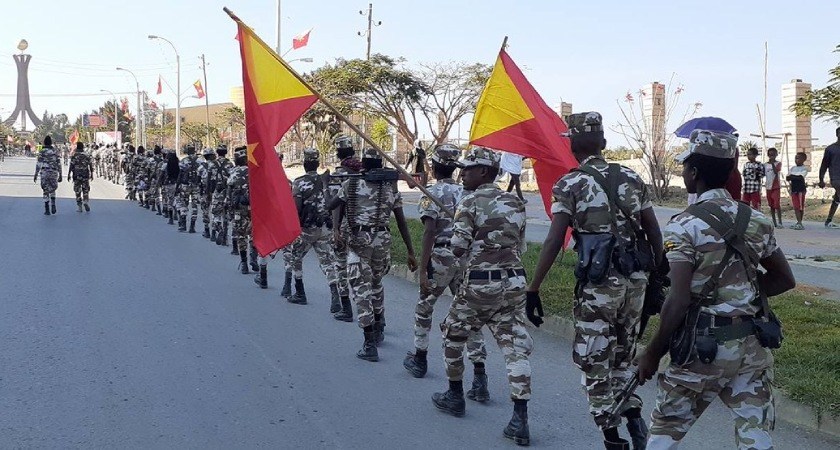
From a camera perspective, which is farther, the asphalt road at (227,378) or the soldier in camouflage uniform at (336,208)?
the soldier in camouflage uniform at (336,208)

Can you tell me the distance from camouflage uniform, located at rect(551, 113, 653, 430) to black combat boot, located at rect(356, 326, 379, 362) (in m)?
2.86

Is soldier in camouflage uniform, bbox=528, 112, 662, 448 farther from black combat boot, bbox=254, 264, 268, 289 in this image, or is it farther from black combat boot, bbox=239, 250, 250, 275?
black combat boot, bbox=239, 250, 250, 275

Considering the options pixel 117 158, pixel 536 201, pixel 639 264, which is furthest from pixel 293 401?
pixel 117 158

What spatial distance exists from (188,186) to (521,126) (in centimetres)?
1122

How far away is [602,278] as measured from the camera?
425 cm

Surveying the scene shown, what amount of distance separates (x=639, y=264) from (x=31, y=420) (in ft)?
12.6

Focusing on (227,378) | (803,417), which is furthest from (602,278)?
(227,378)

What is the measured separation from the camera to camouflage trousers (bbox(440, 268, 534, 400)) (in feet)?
16.4

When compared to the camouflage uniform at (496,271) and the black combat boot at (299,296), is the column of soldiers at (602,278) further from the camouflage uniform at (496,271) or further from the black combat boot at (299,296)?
the black combat boot at (299,296)

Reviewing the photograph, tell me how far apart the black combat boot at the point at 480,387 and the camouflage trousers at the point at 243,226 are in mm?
6331

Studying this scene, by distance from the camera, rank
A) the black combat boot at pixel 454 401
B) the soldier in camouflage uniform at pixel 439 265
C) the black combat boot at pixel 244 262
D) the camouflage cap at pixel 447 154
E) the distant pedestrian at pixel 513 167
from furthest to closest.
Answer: the distant pedestrian at pixel 513 167 < the black combat boot at pixel 244 262 < the camouflage cap at pixel 447 154 < the soldier in camouflage uniform at pixel 439 265 < the black combat boot at pixel 454 401

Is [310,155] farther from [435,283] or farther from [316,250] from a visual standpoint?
[435,283]

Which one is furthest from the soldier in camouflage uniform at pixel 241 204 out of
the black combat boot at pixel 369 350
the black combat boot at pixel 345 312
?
the black combat boot at pixel 369 350

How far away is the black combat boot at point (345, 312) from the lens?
28.1 feet
